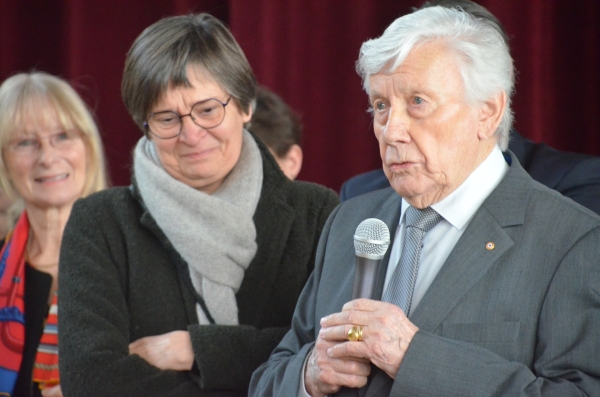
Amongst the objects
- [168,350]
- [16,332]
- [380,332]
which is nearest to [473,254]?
[380,332]

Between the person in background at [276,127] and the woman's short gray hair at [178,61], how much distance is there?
863 mm

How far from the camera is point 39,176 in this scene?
2.92 metres

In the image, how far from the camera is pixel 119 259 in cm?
219

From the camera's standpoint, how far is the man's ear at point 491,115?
1.65 meters

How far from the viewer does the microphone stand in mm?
1524

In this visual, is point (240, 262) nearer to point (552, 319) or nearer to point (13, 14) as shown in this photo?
point (552, 319)

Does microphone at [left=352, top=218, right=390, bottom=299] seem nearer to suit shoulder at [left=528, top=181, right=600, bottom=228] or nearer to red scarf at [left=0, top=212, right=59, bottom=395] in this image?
suit shoulder at [left=528, top=181, right=600, bottom=228]

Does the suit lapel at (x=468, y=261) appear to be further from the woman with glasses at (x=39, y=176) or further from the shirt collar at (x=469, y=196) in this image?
the woman with glasses at (x=39, y=176)

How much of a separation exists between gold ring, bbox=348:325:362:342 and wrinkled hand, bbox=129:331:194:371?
0.70 metres

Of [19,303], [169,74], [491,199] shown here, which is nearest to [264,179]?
[169,74]

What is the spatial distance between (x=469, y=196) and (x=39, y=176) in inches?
72.0

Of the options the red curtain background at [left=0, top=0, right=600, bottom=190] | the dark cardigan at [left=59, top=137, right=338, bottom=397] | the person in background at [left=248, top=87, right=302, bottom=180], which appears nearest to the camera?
the dark cardigan at [left=59, top=137, right=338, bottom=397]

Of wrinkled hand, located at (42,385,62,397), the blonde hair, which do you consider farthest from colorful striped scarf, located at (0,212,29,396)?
the blonde hair

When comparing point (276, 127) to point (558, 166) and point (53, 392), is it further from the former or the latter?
point (53, 392)
